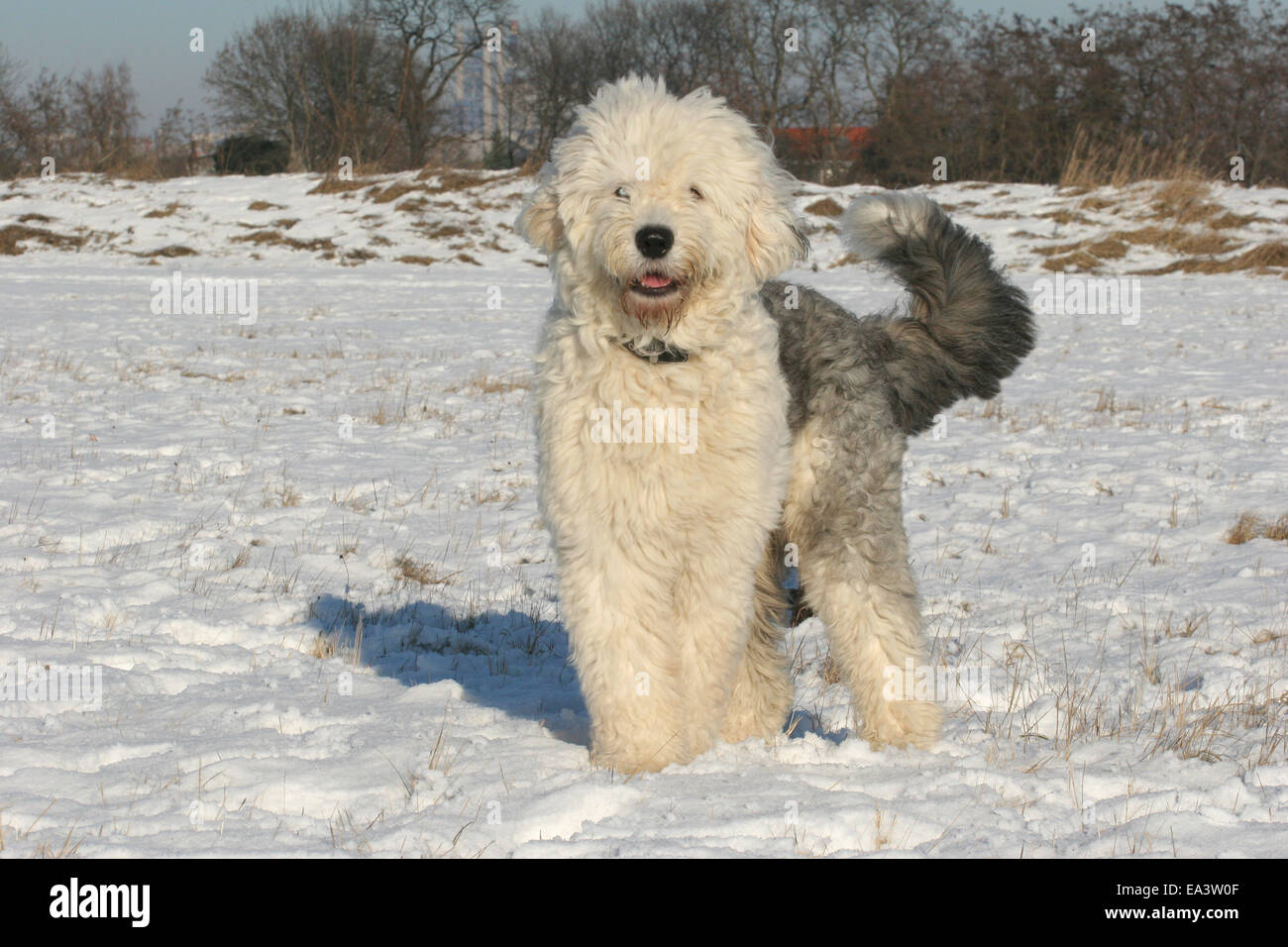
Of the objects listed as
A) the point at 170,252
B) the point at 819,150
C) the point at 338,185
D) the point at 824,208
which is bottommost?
the point at 170,252

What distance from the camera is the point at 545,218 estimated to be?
3.94m

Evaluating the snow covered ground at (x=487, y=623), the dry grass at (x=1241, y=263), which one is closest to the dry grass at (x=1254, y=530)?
the snow covered ground at (x=487, y=623)

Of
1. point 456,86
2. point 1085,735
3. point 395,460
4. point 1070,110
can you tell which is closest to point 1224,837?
point 1085,735

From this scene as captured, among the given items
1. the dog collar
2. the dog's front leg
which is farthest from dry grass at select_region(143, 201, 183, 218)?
the dog's front leg

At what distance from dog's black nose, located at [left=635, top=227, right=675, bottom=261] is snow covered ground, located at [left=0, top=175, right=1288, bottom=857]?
150 centimetres

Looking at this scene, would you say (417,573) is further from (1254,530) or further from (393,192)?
(393,192)

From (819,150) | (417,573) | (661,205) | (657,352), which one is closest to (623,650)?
(657,352)

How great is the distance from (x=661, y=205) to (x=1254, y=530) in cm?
458

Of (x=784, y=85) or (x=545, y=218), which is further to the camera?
(x=784, y=85)

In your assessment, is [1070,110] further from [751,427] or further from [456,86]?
[751,427]

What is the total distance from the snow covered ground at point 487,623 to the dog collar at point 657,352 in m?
1.22

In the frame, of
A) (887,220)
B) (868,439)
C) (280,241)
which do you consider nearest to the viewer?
(868,439)

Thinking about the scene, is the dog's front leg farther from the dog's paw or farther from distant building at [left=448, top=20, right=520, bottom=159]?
distant building at [left=448, top=20, right=520, bottom=159]

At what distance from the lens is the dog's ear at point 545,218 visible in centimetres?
392
